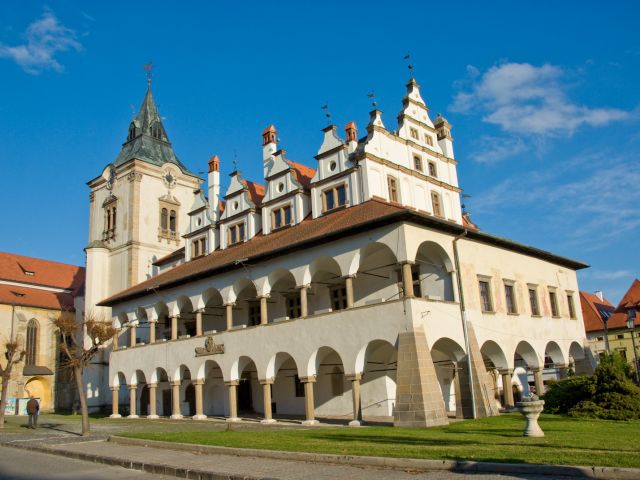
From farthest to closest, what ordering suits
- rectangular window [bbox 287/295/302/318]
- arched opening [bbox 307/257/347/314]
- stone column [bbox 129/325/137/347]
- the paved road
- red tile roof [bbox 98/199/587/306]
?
stone column [bbox 129/325/137/347]
rectangular window [bbox 287/295/302/318]
arched opening [bbox 307/257/347/314]
red tile roof [bbox 98/199/587/306]
the paved road

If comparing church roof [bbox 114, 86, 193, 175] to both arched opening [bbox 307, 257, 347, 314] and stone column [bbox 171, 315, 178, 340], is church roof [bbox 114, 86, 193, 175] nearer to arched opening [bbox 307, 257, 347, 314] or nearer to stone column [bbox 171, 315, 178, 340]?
stone column [bbox 171, 315, 178, 340]

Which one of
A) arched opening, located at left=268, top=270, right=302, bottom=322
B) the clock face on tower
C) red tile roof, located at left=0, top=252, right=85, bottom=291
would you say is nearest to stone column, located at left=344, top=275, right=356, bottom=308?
arched opening, located at left=268, top=270, right=302, bottom=322

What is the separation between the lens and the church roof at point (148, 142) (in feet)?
160

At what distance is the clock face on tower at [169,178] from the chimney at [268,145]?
51.9 feet

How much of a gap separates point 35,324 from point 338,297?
118 feet

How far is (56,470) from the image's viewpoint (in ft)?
45.5

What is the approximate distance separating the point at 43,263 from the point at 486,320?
4911 centimetres

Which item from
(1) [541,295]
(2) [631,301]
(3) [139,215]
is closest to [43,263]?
(3) [139,215]

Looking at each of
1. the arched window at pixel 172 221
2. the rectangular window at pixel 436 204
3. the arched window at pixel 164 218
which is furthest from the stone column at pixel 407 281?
the arched window at pixel 172 221

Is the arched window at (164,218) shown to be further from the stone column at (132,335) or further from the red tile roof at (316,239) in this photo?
the stone column at (132,335)

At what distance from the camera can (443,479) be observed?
31.8 feet

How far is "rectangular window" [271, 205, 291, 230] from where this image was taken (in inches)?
1243

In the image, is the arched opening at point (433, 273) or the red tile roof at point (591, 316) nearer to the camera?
the arched opening at point (433, 273)

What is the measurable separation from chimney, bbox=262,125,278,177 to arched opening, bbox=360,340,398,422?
13.5 metres
